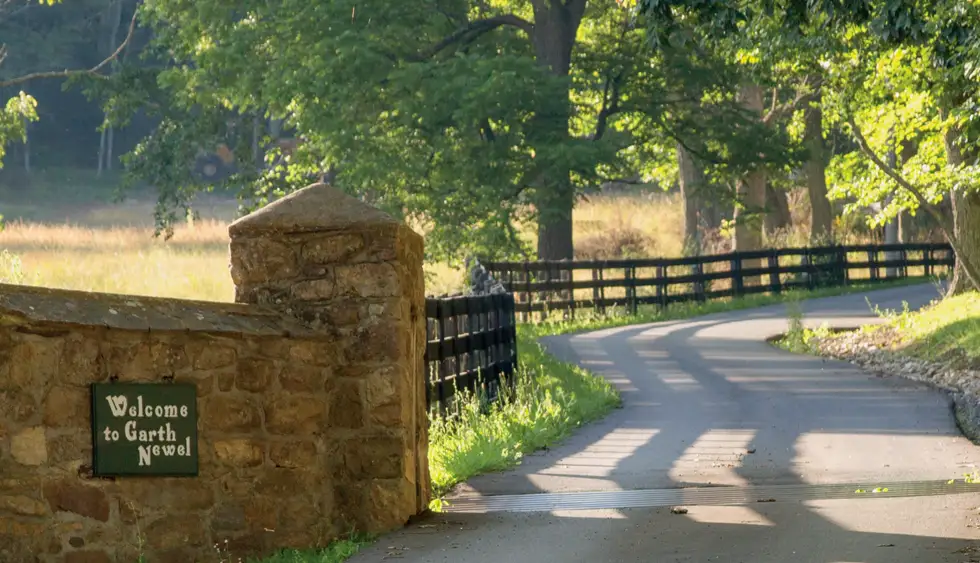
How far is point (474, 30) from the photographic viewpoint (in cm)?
3341

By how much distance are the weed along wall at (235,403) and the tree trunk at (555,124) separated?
20.2 metres

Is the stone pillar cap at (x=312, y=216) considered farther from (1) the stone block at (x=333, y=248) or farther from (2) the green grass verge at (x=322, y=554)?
(2) the green grass verge at (x=322, y=554)

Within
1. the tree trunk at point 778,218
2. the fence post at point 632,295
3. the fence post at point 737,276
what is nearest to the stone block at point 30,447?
the fence post at point 632,295

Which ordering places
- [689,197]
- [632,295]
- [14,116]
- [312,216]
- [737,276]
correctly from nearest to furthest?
[312,216], [14,116], [632,295], [737,276], [689,197]

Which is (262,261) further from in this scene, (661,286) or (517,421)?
(661,286)

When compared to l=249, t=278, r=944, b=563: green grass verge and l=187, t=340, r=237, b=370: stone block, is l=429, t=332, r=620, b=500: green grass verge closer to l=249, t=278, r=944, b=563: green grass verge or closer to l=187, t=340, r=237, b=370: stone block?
l=249, t=278, r=944, b=563: green grass verge

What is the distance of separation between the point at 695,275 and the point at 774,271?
3.22m

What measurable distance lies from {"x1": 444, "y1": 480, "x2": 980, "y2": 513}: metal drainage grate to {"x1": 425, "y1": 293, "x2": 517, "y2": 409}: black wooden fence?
2506 mm

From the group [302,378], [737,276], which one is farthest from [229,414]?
[737,276]

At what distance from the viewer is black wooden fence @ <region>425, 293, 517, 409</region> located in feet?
47.1

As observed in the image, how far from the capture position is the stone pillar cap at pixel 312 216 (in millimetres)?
9617

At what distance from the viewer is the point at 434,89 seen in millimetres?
30000

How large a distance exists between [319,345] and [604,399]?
Result: 26.9 feet

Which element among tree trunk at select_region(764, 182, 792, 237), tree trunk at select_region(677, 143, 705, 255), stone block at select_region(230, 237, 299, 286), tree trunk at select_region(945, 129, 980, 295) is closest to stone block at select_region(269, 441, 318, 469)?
stone block at select_region(230, 237, 299, 286)
